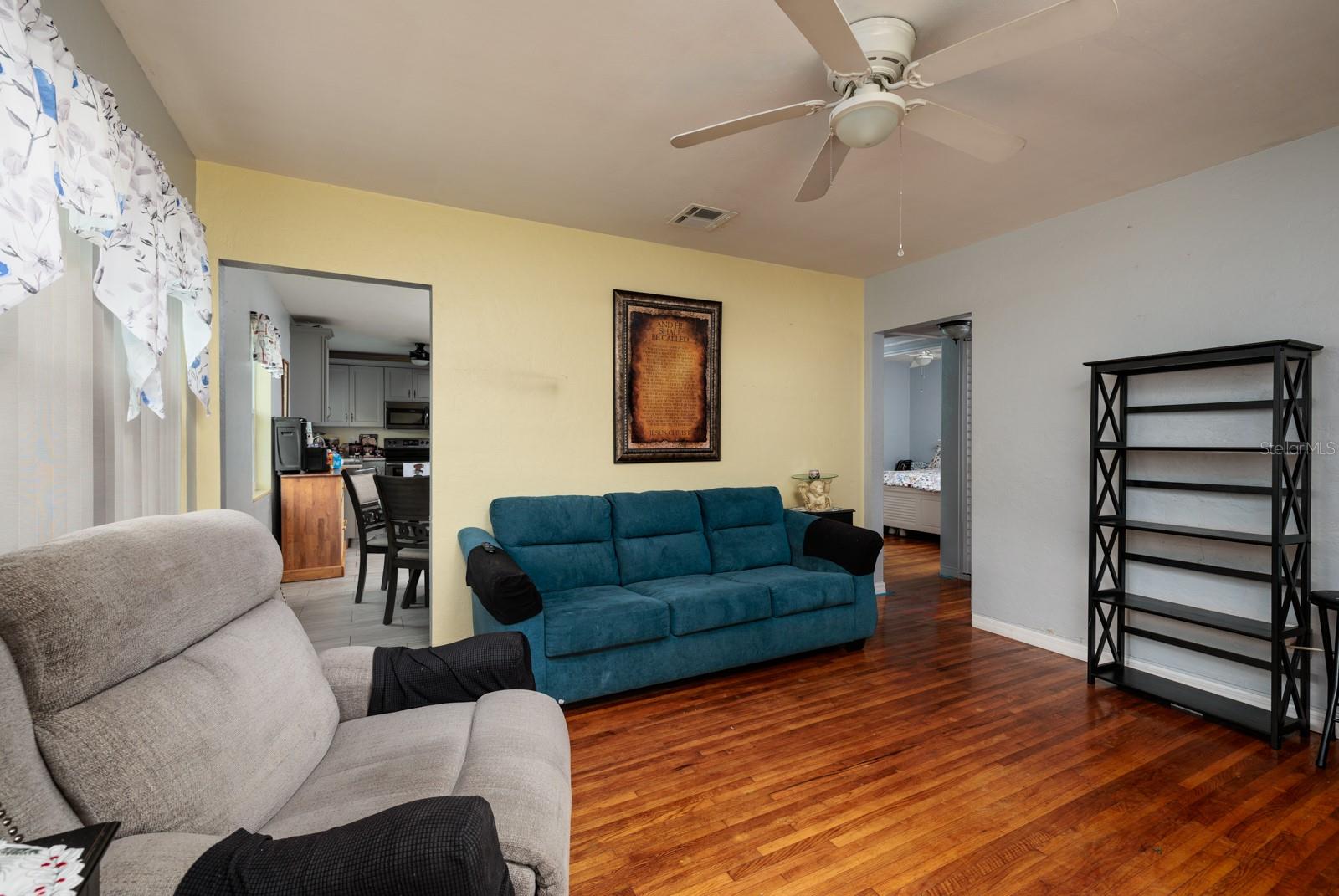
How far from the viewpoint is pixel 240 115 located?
2.58 m

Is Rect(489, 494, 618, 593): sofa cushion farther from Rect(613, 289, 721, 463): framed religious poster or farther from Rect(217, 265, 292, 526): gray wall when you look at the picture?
Rect(217, 265, 292, 526): gray wall

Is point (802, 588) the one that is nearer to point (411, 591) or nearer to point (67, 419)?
point (411, 591)

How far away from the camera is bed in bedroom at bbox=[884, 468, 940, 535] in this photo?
724 centimetres

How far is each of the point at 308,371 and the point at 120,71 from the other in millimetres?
6332

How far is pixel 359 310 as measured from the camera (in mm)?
6348

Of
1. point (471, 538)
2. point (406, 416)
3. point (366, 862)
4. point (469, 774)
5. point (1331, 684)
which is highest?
point (406, 416)

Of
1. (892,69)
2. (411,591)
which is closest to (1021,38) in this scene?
(892,69)

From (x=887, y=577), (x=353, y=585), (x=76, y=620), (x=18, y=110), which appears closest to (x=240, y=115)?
(x=18, y=110)

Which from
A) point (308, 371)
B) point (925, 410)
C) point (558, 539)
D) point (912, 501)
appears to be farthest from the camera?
point (925, 410)

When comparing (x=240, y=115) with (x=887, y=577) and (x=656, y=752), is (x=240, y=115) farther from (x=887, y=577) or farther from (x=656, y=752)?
(x=887, y=577)

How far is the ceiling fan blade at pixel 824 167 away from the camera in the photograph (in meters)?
2.24

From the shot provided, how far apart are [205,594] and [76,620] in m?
0.40

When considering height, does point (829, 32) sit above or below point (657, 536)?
above

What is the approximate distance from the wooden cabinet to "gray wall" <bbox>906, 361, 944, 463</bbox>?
7.61 meters
